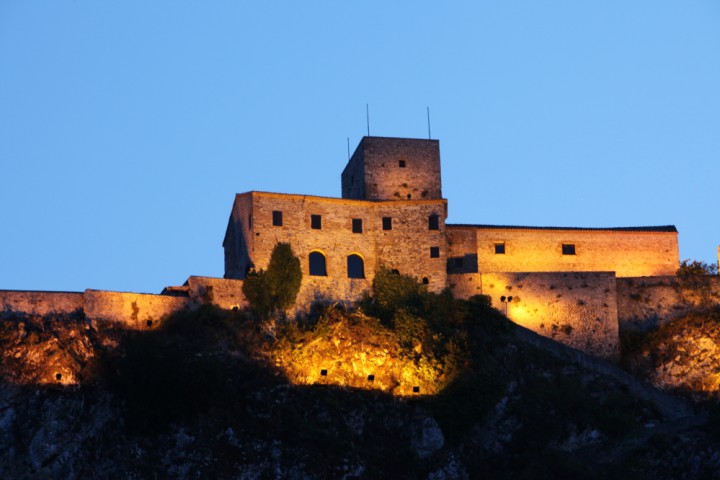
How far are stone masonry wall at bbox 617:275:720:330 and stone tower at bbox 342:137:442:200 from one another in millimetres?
12426

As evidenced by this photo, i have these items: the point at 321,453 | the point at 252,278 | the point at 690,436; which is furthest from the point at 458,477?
the point at 252,278

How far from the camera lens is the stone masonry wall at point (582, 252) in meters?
76.3

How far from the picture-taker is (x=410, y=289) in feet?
230

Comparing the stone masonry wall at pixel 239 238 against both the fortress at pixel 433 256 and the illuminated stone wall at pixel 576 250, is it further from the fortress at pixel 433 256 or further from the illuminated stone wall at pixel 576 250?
the illuminated stone wall at pixel 576 250

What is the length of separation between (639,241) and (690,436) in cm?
1888

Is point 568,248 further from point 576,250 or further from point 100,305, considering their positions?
point 100,305

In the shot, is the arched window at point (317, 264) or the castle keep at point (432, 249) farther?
the castle keep at point (432, 249)

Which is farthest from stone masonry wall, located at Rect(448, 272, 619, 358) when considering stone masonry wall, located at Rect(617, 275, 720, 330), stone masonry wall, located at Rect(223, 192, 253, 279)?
stone masonry wall, located at Rect(223, 192, 253, 279)

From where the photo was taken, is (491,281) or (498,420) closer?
(498,420)

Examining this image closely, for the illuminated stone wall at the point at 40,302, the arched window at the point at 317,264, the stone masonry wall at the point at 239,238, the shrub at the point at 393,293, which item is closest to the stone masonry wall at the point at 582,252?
the shrub at the point at 393,293

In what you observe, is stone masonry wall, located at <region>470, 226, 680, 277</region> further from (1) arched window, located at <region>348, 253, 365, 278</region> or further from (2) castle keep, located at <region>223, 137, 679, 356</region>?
(1) arched window, located at <region>348, 253, 365, 278</region>

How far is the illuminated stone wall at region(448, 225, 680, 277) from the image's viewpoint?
250ft

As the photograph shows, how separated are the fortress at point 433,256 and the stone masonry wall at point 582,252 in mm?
58

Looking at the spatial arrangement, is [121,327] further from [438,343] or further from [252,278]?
[438,343]
